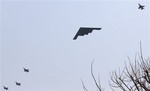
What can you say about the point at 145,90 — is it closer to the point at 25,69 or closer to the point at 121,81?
the point at 121,81

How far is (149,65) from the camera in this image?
41.6 ft

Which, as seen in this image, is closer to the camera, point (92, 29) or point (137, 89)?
point (137, 89)

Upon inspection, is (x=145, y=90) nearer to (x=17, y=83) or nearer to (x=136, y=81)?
(x=136, y=81)

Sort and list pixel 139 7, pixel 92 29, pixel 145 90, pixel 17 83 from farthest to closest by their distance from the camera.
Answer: pixel 17 83
pixel 139 7
pixel 92 29
pixel 145 90

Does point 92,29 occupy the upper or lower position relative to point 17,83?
lower

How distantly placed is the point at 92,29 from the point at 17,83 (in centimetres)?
2126

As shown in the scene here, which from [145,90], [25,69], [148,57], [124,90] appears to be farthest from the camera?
[25,69]

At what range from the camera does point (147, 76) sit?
1053 centimetres

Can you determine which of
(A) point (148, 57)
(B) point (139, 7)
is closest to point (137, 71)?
(A) point (148, 57)

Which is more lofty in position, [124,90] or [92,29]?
[92,29]

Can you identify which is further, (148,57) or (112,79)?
(148,57)

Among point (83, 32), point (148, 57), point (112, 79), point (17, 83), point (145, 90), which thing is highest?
point (17, 83)

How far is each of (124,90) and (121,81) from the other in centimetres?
52

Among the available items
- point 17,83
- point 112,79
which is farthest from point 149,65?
point 17,83
